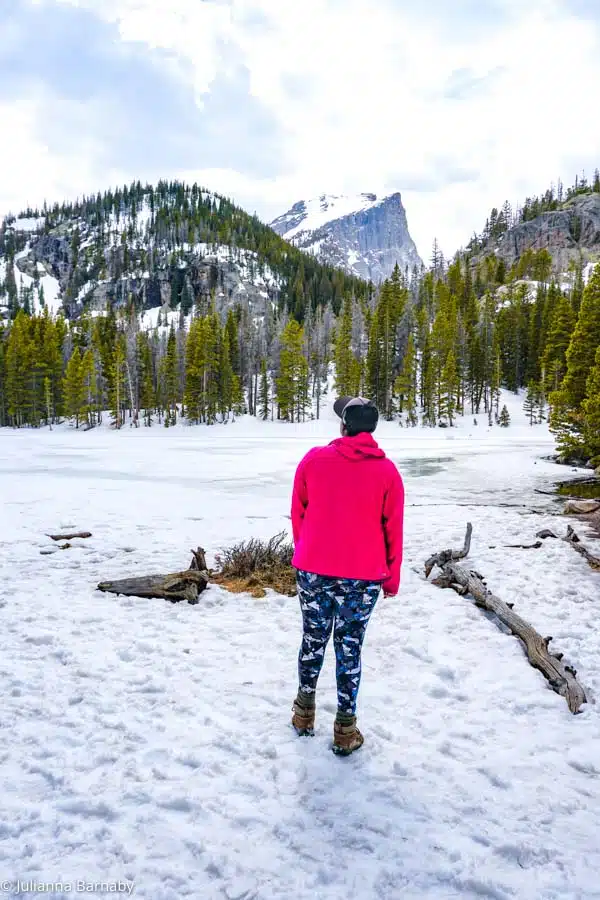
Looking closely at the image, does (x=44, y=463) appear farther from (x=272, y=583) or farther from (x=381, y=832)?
(x=381, y=832)

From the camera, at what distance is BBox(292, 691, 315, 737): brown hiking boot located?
3.88m

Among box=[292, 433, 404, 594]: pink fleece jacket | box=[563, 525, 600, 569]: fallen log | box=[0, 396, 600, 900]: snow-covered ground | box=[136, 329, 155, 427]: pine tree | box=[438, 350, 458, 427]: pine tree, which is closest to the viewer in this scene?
box=[0, 396, 600, 900]: snow-covered ground

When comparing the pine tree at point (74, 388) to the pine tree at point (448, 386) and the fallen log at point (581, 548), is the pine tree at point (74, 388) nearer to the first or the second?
the pine tree at point (448, 386)

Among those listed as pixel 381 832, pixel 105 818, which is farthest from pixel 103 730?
pixel 381 832

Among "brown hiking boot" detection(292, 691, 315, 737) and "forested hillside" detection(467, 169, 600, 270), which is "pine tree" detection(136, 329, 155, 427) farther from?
"forested hillside" detection(467, 169, 600, 270)

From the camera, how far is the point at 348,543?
11.6 ft

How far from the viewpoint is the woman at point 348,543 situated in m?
3.54

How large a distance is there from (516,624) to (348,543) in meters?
3.61

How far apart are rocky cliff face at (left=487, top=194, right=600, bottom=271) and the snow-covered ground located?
151475 mm

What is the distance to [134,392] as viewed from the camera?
71.1 m

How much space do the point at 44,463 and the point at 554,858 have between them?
28569 millimetres

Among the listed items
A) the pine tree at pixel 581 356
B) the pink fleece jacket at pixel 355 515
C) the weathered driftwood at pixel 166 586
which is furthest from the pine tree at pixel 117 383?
the pink fleece jacket at pixel 355 515

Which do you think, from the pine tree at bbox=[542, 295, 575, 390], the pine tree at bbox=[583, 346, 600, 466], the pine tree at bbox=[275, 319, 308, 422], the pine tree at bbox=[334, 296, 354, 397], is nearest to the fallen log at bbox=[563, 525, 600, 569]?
the pine tree at bbox=[583, 346, 600, 466]

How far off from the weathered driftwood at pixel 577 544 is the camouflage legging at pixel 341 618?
675 centimetres
